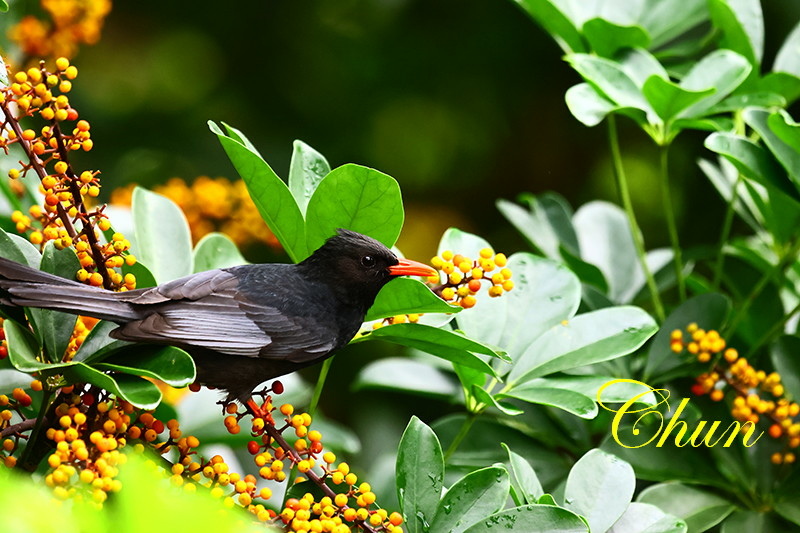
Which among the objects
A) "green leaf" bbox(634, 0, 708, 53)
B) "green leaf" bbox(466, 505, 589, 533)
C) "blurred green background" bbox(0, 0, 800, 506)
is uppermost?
"green leaf" bbox(634, 0, 708, 53)

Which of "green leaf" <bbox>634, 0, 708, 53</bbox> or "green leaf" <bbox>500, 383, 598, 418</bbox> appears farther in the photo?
"green leaf" <bbox>634, 0, 708, 53</bbox>

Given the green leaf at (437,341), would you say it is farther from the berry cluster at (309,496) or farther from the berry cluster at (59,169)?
the berry cluster at (59,169)

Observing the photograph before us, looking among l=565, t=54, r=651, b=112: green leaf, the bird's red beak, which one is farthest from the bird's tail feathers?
l=565, t=54, r=651, b=112: green leaf

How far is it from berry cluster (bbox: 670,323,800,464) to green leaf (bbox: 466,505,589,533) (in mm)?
648

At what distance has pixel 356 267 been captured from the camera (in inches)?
58.9

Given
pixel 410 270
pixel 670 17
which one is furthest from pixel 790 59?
pixel 410 270

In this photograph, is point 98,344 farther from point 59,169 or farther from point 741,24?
point 741,24

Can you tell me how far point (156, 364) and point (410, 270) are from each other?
447mm

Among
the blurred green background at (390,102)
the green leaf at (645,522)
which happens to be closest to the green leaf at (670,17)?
the green leaf at (645,522)

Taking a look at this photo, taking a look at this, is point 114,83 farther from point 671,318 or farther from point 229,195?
point 671,318

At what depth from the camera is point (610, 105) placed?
1.76m

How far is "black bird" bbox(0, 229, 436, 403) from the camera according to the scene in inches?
48.3

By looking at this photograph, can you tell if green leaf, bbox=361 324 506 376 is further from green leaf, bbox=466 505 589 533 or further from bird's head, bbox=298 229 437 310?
green leaf, bbox=466 505 589 533

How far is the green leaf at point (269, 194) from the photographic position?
141 cm
